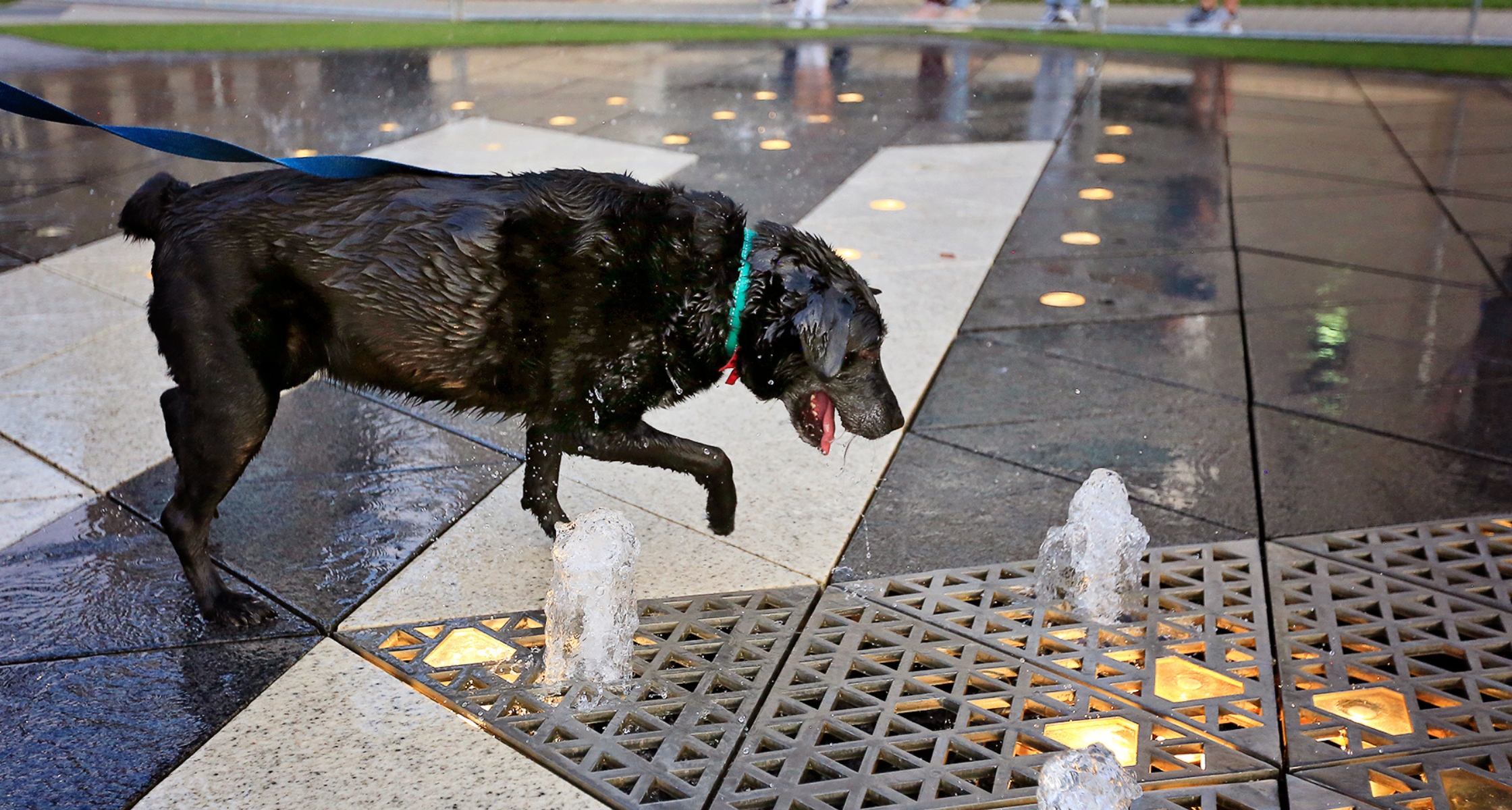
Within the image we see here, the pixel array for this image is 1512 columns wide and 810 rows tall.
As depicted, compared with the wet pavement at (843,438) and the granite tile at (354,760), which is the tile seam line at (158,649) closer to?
the wet pavement at (843,438)

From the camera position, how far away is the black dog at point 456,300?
2.78 metres

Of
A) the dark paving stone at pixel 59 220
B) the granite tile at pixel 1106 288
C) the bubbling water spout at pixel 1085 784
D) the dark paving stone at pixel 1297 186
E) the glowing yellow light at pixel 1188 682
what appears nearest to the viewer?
the bubbling water spout at pixel 1085 784

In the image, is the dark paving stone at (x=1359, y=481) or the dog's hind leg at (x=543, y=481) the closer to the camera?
the dog's hind leg at (x=543, y=481)

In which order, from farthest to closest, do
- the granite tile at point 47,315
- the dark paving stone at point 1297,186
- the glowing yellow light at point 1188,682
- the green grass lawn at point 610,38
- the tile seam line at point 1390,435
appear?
the green grass lawn at point 610,38, the dark paving stone at point 1297,186, the granite tile at point 47,315, the tile seam line at point 1390,435, the glowing yellow light at point 1188,682

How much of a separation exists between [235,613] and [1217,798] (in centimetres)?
233

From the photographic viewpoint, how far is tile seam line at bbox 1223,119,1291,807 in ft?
8.25

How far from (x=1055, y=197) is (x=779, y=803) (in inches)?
185

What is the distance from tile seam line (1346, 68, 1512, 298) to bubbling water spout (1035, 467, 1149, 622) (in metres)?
2.84

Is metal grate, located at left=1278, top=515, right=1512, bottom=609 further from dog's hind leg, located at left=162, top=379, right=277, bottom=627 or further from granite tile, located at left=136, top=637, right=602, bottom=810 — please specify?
dog's hind leg, located at left=162, top=379, right=277, bottom=627

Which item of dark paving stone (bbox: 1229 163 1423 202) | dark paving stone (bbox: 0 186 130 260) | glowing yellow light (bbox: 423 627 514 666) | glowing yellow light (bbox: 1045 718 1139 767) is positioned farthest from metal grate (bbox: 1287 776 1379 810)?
dark paving stone (bbox: 0 186 130 260)

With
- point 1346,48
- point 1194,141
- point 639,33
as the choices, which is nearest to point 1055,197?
point 1194,141

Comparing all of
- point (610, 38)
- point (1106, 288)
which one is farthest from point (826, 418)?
point (610, 38)

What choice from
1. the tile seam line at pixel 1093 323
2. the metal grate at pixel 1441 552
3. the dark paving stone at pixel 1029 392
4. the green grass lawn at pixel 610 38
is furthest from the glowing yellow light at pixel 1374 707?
the green grass lawn at pixel 610 38

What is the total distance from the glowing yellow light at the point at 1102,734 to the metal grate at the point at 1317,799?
0.31 meters
